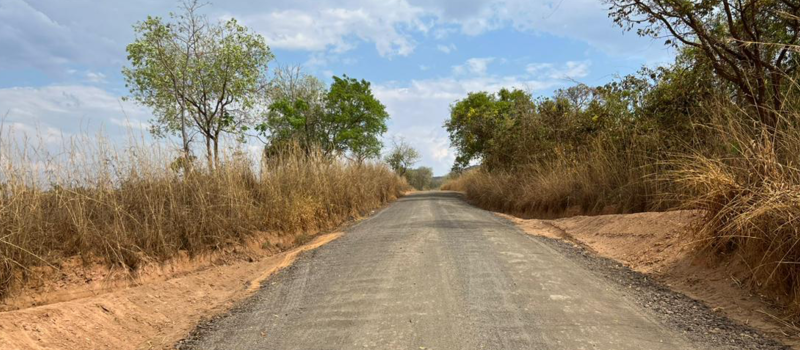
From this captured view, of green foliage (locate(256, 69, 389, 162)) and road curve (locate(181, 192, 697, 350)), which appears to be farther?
green foliage (locate(256, 69, 389, 162))

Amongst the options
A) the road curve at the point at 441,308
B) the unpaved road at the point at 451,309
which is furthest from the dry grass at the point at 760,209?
the road curve at the point at 441,308

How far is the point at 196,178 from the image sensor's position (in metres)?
8.11

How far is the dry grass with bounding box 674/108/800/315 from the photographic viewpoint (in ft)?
12.8

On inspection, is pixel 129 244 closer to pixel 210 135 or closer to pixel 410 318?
pixel 410 318

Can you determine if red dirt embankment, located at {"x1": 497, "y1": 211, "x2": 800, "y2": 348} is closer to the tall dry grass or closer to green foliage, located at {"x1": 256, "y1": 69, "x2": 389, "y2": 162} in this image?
the tall dry grass

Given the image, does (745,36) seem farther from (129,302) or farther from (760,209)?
(129,302)

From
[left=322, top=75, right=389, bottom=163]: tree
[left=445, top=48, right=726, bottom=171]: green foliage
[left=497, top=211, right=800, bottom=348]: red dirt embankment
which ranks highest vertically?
[left=322, top=75, right=389, bottom=163]: tree

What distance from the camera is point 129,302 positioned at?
4973mm

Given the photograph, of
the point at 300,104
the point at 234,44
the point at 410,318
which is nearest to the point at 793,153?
the point at 410,318

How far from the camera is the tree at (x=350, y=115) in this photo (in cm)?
2916

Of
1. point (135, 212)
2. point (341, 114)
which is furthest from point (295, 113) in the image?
point (135, 212)

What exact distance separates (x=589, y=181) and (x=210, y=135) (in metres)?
14.7

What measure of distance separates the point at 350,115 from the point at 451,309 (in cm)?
2653

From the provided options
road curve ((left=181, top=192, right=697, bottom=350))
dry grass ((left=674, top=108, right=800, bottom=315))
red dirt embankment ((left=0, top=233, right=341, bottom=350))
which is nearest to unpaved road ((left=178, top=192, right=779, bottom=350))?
road curve ((left=181, top=192, right=697, bottom=350))
